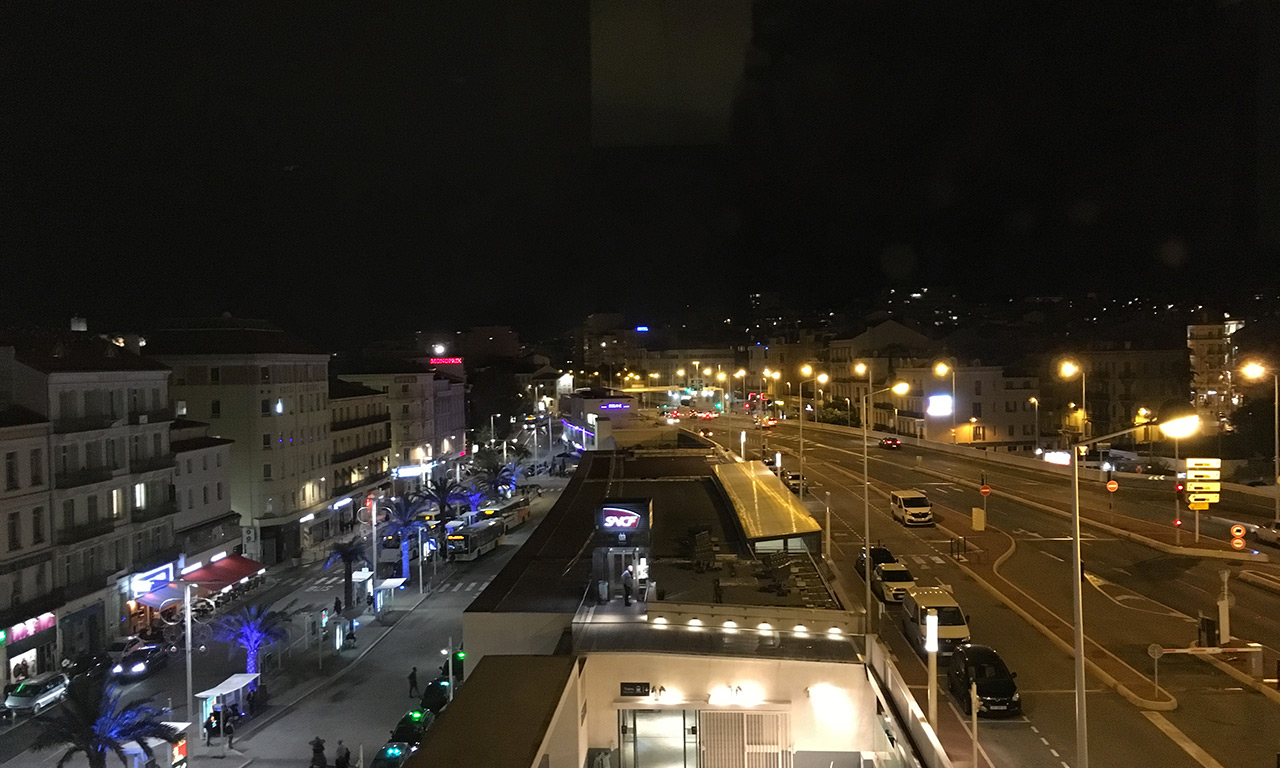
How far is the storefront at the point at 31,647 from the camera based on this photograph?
1972 cm

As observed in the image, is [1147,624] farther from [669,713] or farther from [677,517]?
[677,517]

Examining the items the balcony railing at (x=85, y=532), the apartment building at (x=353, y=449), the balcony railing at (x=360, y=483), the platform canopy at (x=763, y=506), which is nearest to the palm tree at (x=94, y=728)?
the balcony railing at (x=85, y=532)

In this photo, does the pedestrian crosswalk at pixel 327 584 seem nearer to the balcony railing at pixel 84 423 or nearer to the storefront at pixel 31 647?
the balcony railing at pixel 84 423

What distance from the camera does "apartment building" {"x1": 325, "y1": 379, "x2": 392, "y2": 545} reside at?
4100 centimetres

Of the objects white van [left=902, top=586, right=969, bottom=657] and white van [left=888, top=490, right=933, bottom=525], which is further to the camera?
white van [left=888, top=490, right=933, bottom=525]

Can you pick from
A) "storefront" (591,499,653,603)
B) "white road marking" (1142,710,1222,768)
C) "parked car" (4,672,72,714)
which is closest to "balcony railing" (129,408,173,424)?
"parked car" (4,672,72,714)

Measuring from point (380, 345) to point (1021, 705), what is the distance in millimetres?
80695

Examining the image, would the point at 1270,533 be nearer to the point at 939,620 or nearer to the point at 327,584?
the point at 939,620

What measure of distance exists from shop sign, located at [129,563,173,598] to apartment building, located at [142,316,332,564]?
6821mm

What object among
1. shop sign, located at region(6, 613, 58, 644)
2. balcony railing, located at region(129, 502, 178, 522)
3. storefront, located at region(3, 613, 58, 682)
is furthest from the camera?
balcony railing, located at region(129, 502, 178, 522)

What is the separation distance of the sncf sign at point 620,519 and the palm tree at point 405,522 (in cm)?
1766

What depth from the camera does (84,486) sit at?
23.2 m

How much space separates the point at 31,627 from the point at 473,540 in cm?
1749

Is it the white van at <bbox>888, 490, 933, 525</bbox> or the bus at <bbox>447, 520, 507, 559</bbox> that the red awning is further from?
the white van at <bbox>888, 490, 933, 525</bbox>
